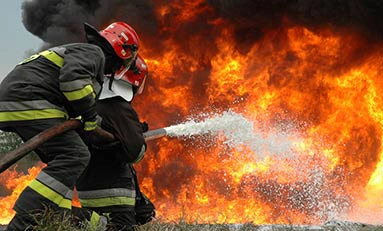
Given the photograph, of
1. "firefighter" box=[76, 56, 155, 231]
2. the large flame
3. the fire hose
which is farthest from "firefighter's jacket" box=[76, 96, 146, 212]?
the large flame

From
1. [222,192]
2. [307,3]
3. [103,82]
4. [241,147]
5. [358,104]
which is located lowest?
[222,192]

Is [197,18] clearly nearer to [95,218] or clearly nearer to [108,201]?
[108,201]

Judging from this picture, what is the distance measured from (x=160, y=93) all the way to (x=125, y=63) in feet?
23.2

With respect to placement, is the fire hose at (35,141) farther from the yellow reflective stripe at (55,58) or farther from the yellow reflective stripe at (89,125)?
the yellow reflective stripe at (55,58)

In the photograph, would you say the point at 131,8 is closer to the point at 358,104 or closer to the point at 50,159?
the point at 358,104

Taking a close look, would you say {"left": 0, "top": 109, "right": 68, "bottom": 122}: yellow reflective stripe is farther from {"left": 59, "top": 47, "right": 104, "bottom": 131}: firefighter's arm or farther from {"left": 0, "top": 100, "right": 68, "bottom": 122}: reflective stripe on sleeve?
{"left": 59, "top": 47, "right": 104, "bottom": 131}: firefighter's arm

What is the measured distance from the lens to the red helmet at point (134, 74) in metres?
4.64

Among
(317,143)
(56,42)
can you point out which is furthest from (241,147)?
(56,42)

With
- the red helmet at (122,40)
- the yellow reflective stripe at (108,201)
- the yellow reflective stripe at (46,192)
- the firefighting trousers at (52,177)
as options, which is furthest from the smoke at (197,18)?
the yellow reflective stripe at (46,192)

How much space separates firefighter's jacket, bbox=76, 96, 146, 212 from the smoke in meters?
7.18

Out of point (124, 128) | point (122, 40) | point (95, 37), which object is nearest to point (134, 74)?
point (122, 40)

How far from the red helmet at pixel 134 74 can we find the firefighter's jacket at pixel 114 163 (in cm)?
25

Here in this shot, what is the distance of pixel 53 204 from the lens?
367 centimetres

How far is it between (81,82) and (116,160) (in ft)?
3.18
